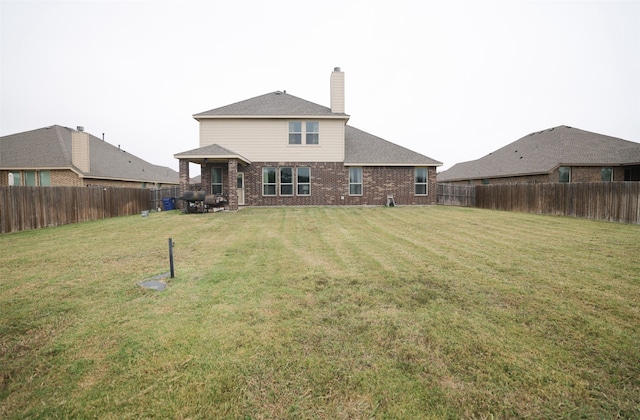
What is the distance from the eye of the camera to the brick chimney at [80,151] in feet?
63.1

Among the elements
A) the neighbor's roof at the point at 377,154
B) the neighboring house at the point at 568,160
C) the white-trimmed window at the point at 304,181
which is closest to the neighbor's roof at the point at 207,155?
the white-trimmed window at the point at 304,181

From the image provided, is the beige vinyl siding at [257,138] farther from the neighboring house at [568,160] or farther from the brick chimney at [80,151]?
the neighboring house at [568,160]

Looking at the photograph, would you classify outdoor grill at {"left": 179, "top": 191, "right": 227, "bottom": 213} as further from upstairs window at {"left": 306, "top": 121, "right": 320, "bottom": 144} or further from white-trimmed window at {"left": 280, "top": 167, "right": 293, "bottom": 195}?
upstairs window at {"left": 306, "top": 121, "right": 320, "bottom": 144}

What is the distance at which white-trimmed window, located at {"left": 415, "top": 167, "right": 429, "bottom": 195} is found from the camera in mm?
20172

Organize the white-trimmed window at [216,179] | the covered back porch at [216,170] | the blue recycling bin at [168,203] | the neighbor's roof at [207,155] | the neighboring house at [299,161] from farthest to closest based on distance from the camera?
the blue recycling bin at [168,203] < the neighboring house at [299,161] < the white-trimmed window at [216,179] < the covered back porch at [216,170] < the neighbor's roof at [207,155]

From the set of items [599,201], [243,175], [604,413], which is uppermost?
[243,175]

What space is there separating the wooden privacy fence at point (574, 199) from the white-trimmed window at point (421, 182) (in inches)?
199

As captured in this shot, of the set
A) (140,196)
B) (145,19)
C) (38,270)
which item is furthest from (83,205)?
(145,19)

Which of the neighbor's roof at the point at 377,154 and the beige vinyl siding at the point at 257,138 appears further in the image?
the neighbor's roof at the point at 377,154

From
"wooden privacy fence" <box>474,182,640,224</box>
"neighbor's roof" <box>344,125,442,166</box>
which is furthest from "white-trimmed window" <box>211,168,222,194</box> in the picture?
"wooden privacy fence" <box>474,182,640,224</box>

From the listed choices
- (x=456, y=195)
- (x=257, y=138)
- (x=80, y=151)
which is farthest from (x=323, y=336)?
(x=80, y=151)

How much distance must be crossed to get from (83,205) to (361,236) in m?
14.3

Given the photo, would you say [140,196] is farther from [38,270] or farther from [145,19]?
[38,270]

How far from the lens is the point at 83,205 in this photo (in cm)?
1416
